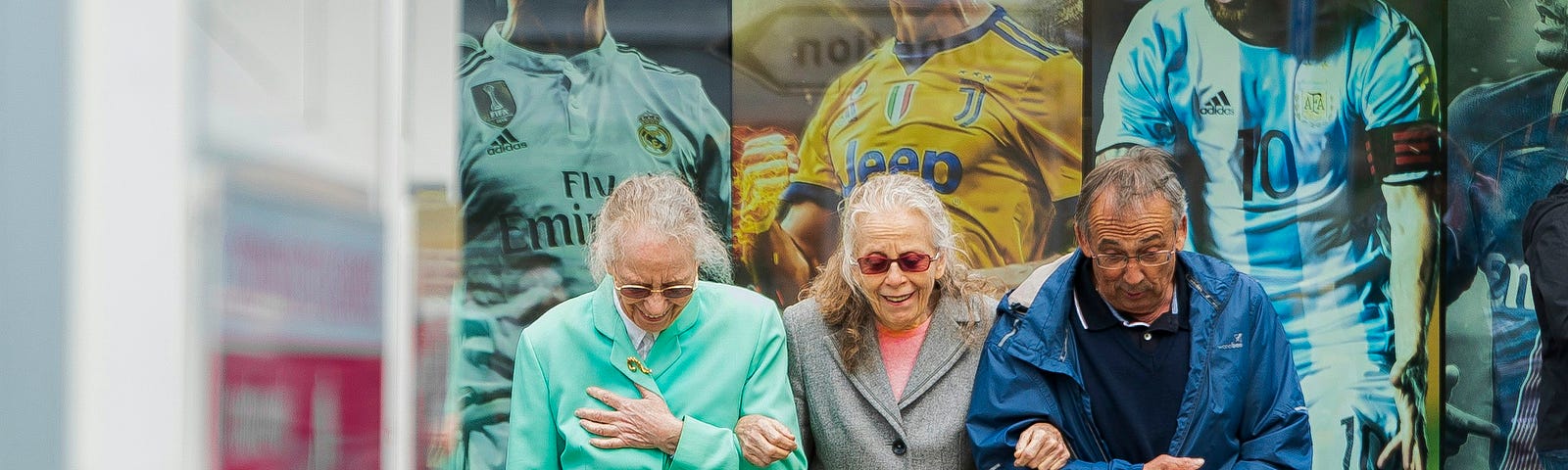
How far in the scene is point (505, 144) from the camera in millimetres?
5105

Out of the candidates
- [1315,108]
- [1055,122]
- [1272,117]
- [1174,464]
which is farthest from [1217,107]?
[1174,464]

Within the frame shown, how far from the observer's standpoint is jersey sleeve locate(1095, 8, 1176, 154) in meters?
5.17

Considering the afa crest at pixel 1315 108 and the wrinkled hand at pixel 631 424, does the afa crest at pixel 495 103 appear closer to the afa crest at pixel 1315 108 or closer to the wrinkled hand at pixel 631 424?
the wrinkled hand at pixel 631 424

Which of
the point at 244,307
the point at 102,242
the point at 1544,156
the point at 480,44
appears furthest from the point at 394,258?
the point at 1544,156

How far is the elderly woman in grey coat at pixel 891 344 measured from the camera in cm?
328

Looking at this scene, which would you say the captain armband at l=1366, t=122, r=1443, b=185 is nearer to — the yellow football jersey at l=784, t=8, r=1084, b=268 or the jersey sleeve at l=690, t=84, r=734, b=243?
the yellow football jersey at l=784, t=8, r=1084, b=268

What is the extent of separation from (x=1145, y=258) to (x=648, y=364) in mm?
1143

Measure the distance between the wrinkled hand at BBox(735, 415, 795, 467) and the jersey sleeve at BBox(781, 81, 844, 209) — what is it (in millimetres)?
2036

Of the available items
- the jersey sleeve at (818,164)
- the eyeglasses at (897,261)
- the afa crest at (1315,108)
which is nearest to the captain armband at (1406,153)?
the afa crest at (1315,108)

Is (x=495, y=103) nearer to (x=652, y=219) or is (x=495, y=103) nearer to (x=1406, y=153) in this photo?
(x=652, y=219)

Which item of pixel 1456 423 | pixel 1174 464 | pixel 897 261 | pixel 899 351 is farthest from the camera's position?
pixel 1456 423

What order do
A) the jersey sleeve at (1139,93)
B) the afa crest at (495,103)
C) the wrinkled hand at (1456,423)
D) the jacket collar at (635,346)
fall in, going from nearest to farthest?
the jacket collar at (635,346) < the afa crest at (495,103) < the jersey sleeve at (1139,93) < the wrinkled hand at (1456,423)

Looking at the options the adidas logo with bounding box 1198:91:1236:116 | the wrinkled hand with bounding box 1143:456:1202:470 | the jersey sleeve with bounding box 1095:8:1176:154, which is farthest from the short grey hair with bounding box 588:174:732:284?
the adidas logo with bounding box 1198:91:1236:116

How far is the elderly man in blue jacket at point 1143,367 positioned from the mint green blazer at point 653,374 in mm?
493
